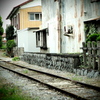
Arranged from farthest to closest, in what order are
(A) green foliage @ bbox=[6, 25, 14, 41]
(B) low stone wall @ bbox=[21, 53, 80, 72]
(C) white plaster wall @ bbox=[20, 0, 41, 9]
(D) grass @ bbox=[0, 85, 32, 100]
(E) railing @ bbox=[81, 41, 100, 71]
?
1. (A) green foliage @ bbox=[6, 25, 14, 41]
2. (C) white plaster wall @ bbox=[20, 0, 41, 9]
3. (B) low stone wall @ bbox=[21, 53, 80, 72]
4. (E) railing @ bbox=[81, 41, 100, 71]
5. (D) grass @ bbox=[0, 85, 32, 100]

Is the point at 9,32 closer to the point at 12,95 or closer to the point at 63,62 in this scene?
the point at 63,62

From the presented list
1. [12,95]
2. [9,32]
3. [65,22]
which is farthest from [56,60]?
[9,32]

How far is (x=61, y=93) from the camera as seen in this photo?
7.10 metres

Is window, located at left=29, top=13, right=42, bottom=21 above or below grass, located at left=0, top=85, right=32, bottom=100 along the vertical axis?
above

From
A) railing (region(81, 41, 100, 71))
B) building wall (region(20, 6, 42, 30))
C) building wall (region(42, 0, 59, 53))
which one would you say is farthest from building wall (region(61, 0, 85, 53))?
building wall (region(20, 6, 42, 30))

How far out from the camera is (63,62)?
12.9 metres

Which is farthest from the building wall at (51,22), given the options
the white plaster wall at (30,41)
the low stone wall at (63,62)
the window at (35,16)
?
the window at (35,16)

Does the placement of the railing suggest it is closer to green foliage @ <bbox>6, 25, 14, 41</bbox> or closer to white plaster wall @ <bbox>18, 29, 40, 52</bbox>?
white plaster wall @ <bbox>18, 29, 40, 52</bbox>

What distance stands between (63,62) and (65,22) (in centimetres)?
536

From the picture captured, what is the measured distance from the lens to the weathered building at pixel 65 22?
14.7 m

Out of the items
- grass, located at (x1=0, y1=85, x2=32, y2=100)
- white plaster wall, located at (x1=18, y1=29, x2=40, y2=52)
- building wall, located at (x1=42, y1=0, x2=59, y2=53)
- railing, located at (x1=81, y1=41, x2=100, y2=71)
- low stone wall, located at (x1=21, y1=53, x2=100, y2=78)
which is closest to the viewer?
grass, located at (x1=0, y1=85, x2=32, y2=100)

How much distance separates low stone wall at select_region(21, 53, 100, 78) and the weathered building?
2143 mm

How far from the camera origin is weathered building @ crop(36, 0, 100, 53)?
48.2ft

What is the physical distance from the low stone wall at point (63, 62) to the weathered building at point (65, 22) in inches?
84.4
